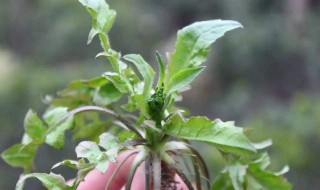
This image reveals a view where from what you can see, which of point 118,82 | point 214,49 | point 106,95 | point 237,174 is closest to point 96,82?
point 106,95

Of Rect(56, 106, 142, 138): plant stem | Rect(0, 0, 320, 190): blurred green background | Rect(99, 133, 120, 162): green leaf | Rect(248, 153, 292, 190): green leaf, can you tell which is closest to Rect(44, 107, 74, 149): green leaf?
Rect(56, 106, 142, 138): plant stem

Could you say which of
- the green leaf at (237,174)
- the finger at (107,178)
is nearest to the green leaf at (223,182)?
the green leaf at (237,174)

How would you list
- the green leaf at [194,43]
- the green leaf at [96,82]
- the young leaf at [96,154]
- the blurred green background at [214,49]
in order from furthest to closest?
1. the blurred green background at [214,49]
2. the green leaf at [96,82]
3. the green leaf at [194,43]
4. the young leaf at [96,154]

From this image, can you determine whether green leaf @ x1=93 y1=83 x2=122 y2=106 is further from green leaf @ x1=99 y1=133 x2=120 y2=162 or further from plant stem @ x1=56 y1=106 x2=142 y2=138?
green leaf @ x1=99 y1=133 x2=120 y2=162

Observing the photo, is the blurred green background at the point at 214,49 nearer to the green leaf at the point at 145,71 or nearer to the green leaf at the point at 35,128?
the green leaf at the point at 35,128

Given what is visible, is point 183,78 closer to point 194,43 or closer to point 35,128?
point 194,43

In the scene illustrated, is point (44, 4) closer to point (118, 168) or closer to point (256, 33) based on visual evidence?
point (256, 33)
